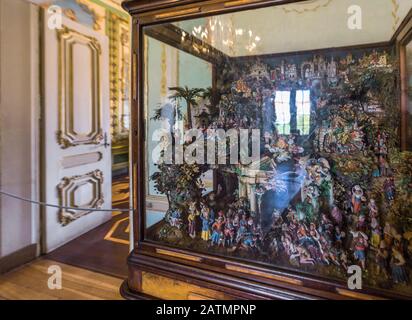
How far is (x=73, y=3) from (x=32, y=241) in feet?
8.72

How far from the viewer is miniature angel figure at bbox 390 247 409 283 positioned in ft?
3.69

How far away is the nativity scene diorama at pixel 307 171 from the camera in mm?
1128

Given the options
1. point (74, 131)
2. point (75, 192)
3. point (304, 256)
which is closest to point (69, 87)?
point (74, 131)

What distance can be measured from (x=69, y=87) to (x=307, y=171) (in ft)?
7.51

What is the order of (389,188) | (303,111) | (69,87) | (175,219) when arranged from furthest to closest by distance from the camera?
(69,87) → (175,219) → (303,111) → (389,188)

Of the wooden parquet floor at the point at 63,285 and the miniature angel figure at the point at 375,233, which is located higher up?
the miniature angel figure at the point at 375,233

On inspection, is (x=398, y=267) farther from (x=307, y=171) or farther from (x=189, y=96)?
(x=189, y=96)

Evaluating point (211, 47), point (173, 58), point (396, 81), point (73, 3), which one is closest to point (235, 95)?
point (211, 47)

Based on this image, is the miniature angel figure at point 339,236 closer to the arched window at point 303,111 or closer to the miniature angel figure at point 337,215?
the miniature angel figure at point 337,215

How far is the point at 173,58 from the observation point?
151 centimetres

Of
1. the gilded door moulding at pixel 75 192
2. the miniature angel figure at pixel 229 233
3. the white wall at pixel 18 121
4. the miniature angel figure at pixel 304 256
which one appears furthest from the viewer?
the gilded door moulding at pixel 75 192

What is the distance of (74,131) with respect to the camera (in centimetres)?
270

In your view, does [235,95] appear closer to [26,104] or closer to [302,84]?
[302,84]

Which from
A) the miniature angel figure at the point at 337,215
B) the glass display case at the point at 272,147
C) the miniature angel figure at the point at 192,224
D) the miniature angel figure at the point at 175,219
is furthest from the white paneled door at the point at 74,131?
the miniature angel figure at the point at 337,215
